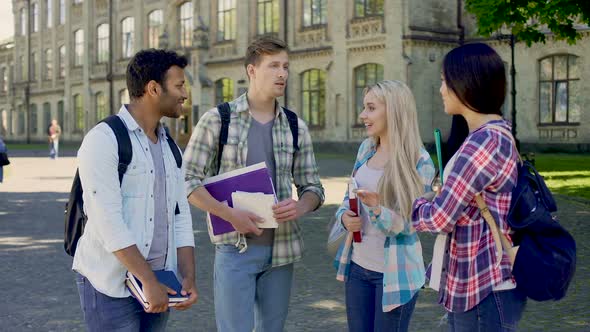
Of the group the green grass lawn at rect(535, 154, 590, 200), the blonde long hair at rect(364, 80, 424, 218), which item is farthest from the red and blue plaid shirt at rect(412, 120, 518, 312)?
the green grass lawn at rect(535, 154, 590, 200)

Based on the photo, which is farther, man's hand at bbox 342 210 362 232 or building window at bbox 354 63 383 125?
building window at bbox 354 63 383 125

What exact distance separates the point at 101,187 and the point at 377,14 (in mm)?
30100

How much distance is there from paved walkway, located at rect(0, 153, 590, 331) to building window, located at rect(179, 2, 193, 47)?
1196 inches

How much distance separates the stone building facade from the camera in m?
29.3

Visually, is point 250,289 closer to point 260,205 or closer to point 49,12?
point 260,205

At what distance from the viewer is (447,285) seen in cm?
304

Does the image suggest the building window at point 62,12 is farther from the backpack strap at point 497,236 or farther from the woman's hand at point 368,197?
the backpack strap at point 497,236

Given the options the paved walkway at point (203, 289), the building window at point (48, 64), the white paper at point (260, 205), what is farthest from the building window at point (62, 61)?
the white paper at point (260, 205)

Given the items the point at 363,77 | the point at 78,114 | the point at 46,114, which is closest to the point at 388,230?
the point at 363,77

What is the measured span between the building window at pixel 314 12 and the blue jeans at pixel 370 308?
31.4m

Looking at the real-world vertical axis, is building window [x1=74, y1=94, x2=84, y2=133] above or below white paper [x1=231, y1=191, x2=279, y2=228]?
above

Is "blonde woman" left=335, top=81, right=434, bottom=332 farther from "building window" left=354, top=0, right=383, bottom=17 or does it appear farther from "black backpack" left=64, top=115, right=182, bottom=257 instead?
"building window" left=354, top=0, right=383, bottom=17

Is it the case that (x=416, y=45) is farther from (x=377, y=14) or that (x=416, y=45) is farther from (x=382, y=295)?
(x=382, y=295)

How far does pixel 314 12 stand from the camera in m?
35.2
